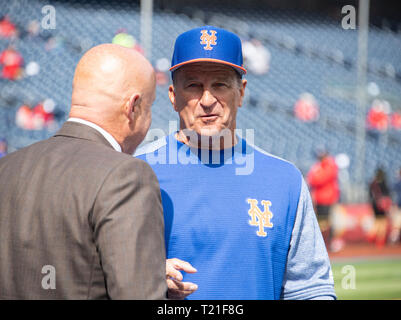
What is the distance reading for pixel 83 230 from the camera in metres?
1.22

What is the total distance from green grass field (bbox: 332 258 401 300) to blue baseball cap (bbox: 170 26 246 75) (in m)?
4.24

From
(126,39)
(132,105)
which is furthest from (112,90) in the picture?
(126,39)

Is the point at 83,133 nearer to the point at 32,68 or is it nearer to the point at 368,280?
the point at 368,280

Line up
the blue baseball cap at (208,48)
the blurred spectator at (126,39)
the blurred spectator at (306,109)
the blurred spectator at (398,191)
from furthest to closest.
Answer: the blurred spectator at (306,109) → the blurred spectator at (398,191) → the blurred spectator at (126,39) → the blue baseball cap at (208,48)

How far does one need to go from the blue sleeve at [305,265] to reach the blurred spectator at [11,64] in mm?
9455

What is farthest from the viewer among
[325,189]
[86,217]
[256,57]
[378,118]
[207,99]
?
[256,57]

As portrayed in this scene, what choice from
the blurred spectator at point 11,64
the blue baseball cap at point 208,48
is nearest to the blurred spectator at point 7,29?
the blurred spectator at point 11,64

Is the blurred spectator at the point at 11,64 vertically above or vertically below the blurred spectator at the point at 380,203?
above

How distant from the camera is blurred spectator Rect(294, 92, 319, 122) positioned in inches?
496

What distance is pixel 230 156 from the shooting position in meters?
1.84

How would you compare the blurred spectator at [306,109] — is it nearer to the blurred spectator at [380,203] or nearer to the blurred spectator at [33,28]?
the blurred spectator at [380,203]

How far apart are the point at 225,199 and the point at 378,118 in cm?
1233

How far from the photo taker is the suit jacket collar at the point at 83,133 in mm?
1383
